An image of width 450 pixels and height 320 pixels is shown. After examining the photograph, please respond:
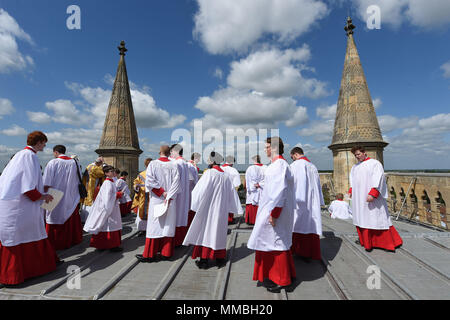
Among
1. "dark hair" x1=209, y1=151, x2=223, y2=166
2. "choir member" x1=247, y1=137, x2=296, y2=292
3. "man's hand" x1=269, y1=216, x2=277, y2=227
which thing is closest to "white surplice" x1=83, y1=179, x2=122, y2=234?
"dark hair" x1=209, y1=151, x2=223, y2=166

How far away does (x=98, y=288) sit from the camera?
2799 mm

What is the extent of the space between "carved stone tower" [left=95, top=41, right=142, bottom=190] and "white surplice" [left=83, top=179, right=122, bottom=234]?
568cm

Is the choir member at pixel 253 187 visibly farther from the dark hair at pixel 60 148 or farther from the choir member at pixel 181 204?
the dark hair at pixel 60 148

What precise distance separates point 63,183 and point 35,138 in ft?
4.83

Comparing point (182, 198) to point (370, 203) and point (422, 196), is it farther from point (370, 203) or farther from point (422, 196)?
point (422, 196)

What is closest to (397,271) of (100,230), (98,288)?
(98,288)

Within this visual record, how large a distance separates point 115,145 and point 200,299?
849 cm

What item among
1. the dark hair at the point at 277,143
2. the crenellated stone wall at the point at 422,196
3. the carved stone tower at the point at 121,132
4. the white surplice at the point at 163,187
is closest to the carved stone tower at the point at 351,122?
the crenellated stone wall at the point at 422,196

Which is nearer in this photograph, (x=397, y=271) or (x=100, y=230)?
(x=397, y=271)

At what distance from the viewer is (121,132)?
378 inches

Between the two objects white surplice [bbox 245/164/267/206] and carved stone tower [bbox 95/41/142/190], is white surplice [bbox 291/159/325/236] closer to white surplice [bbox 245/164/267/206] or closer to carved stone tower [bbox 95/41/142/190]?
white surplice [bbox 245/164/267/206]
